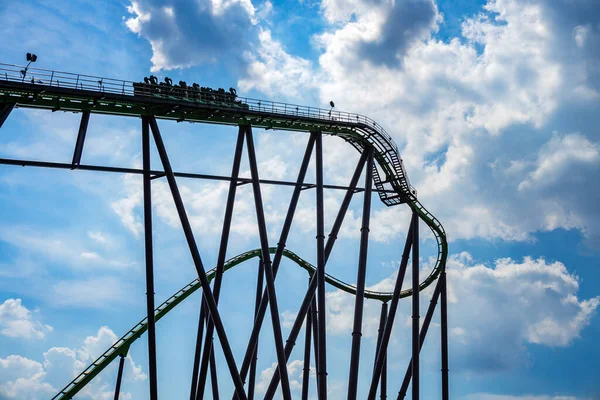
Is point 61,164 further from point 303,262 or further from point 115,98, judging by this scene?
point 303,262

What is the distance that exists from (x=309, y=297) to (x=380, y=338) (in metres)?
7.69

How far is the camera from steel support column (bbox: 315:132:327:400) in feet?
71.1

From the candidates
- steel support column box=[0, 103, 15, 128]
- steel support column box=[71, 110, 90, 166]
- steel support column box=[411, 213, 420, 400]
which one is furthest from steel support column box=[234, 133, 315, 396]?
steel support column box=[0, 103, 15, 128]

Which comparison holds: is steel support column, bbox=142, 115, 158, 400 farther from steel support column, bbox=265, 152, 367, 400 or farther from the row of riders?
steel support column, bbox=265, 152, 367, 400

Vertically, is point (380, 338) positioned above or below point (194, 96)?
below

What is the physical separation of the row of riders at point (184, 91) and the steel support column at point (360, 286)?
5.80 m

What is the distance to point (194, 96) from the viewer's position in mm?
21859

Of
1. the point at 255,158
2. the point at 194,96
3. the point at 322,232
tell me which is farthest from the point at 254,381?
the point at 194,96

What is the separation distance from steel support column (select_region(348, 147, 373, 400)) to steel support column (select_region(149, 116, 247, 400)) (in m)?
4.01

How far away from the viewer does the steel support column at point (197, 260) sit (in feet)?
65.0

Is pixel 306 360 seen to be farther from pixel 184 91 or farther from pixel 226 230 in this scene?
pixel 184 91

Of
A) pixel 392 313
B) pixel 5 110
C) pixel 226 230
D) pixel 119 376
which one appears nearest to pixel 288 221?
pixel 226 230

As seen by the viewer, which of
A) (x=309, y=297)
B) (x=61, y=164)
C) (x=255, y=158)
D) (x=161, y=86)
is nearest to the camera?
(x=61, y=164)

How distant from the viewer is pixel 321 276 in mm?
22641
